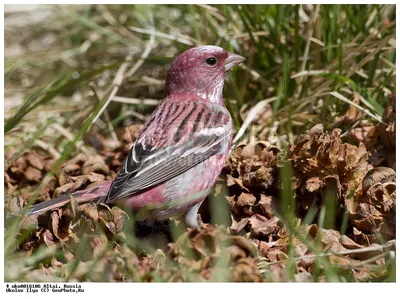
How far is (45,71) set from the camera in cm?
559

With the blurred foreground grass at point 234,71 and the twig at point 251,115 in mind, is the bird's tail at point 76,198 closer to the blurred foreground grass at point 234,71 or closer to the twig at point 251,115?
the blurred foreground grass at point 234,71

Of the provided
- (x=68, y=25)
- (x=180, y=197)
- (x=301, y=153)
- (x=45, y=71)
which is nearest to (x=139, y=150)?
(x=180, y=197)

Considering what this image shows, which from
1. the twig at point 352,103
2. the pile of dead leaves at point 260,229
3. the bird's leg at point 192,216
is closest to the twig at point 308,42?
the twig at point 352,103

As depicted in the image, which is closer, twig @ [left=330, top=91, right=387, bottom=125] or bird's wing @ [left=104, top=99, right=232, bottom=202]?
bird's wing @ [left=104, top=99, right=232, bottom=202]

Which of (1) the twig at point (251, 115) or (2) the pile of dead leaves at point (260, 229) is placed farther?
(1) the twig at point (251, 115)

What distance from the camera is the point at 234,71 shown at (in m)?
4.70

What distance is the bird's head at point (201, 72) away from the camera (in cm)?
404

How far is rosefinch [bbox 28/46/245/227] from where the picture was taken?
11.5ft

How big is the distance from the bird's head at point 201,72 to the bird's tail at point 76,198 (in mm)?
779

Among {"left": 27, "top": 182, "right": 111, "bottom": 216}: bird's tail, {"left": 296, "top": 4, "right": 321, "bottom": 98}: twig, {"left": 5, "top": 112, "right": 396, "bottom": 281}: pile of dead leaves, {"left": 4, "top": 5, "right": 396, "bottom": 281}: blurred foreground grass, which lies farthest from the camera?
{"left": 296, "top": 4, "right": 321, "bottom": 98}: twig

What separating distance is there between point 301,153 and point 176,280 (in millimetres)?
1132

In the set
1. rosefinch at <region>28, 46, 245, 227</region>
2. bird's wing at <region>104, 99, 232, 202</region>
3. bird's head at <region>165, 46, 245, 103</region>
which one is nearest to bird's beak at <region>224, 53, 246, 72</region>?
bird's head at <region>165, 46, 245, 103</region>

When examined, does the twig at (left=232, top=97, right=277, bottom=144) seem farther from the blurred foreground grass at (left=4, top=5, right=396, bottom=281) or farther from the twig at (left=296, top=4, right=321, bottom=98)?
the twig at (left=296, top=4, right=321, bottom=98)

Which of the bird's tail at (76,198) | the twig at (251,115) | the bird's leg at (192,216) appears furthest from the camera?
the twig at (251,115)
